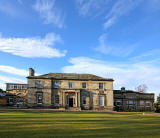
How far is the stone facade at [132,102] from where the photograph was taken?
39344mm

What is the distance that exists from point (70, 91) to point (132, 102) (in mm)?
17949

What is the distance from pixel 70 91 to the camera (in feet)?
109

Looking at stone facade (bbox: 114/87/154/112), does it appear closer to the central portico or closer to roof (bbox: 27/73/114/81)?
roof (bbox: 27/73/114/81)

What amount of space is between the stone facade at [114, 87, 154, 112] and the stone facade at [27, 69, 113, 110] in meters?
4.97

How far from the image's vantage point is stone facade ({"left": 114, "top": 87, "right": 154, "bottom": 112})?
39344 mm

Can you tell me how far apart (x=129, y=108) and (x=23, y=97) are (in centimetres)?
2835

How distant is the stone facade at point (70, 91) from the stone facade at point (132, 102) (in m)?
4.97

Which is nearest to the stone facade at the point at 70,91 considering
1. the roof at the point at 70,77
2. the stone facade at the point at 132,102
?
the roof at the point at 70,77

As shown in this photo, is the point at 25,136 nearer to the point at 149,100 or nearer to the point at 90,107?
the point at 90,107

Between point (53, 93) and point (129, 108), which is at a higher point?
point (53, 93)

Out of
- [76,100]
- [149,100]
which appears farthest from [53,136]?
[149,100]

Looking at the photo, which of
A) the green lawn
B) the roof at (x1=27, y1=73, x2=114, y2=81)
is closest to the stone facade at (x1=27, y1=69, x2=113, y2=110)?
the roof at (x1=27, y1=73, x2=114, y2=81)

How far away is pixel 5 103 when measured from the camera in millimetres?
37969

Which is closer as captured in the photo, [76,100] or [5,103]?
[76,100]
